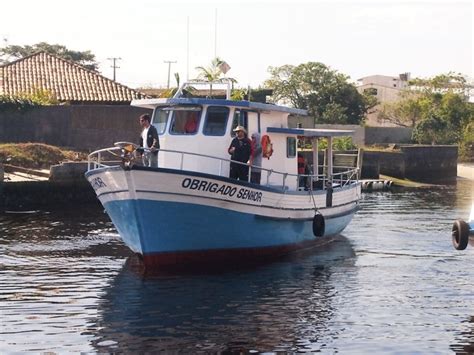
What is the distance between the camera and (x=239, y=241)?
17234 mm

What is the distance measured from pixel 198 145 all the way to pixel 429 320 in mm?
6618

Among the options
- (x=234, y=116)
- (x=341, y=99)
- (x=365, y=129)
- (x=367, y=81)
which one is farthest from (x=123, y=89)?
(x=367, y=81)

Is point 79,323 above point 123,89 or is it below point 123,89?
below

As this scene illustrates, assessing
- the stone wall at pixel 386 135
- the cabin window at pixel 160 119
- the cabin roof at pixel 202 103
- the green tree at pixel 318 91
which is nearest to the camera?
the cabin roof at pixel 202 103

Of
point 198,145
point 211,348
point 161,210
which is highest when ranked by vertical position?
point 198,145

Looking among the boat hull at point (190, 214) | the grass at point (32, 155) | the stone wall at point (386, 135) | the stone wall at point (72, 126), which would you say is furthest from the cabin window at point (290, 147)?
the stone wall at point (386, 135)

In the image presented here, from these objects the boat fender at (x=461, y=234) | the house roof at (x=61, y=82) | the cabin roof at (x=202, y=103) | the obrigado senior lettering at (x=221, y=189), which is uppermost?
the house roof at (x=61, y=82)

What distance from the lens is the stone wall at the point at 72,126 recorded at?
34938 mm

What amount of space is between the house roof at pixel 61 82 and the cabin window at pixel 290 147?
828 inches

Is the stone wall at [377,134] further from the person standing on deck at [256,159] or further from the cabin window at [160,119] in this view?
the cabin window at [160,119]

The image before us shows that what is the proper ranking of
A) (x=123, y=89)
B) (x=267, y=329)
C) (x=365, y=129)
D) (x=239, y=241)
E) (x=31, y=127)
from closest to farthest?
(x=267, y=329) < (x=239, y=241) < (x=31, y=127) < (x=123, y=89) < (x=365, y=129)

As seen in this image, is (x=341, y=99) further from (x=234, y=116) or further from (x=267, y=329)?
(x=267, y=329)

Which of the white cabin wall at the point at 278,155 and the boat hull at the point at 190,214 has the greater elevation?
the white cabin wall at the point at 278,155

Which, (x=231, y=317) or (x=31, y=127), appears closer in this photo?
(x=231, y=317)
